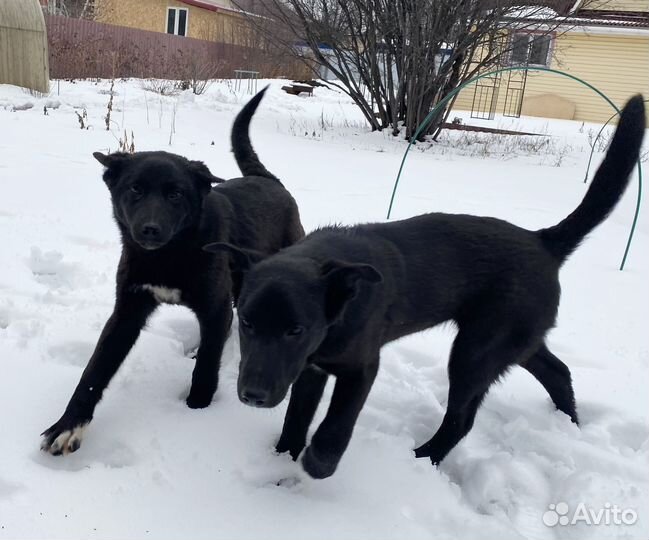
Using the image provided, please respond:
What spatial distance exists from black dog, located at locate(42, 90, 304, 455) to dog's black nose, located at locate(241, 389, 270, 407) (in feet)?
2.81

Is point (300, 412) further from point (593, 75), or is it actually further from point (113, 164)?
point (593, 75)

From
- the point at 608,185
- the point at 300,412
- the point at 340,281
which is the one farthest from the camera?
the point at 608,185

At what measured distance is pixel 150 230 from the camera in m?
2.52

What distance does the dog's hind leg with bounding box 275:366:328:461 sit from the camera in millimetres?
2443

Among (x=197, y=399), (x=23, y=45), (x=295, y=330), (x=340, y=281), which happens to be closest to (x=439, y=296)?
(x=340, y=281)

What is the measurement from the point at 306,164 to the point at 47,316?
575 centimetres

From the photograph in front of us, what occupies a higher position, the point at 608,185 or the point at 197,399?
the point at 608,185

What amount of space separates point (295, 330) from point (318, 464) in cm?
57

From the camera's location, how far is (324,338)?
210 cm

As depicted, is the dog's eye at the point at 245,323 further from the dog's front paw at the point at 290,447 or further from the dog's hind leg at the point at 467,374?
the dog's hind leg at the point at 467,374

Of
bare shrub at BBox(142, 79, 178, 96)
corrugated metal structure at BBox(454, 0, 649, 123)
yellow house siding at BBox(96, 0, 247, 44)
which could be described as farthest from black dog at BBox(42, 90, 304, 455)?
yellow house siding at BBox(96, 0, 247, 44)

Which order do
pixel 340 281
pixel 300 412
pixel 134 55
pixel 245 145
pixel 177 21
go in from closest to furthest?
1. pixel 340 281
2. pixel 300 412
3. pixel 245 145
4. pixel 134 55
5. pixel 177 21

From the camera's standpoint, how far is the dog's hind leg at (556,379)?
9.57 ft

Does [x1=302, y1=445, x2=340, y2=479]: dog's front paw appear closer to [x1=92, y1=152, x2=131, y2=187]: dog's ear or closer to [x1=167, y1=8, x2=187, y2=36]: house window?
[x1=92, y1=152, x2=131, y2=187]: dog's ear
